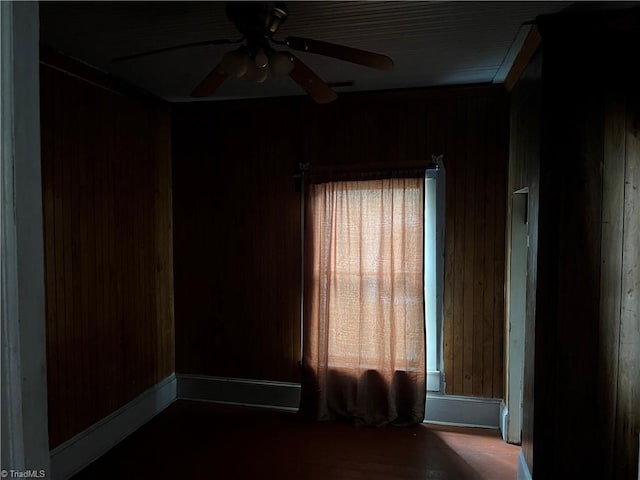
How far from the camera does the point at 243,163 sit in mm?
3404

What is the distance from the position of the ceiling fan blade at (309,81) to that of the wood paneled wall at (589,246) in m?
1.06

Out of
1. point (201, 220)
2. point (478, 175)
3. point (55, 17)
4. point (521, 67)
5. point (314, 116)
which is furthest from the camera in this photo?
point (201, 220)

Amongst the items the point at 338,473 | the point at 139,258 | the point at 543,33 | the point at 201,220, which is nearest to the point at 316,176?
the point at 201,220

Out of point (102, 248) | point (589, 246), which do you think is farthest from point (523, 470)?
point (102, 248)

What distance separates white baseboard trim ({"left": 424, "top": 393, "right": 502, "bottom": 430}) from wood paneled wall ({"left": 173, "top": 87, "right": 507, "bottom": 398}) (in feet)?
0.22

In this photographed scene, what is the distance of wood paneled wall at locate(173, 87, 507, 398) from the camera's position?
10.0 feet

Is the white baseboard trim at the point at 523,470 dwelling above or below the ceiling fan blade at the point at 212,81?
below

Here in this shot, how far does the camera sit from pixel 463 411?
3.15 metres

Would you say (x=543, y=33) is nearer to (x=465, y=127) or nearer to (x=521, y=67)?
(x=521, y=67)

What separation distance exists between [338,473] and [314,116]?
8.28 feet

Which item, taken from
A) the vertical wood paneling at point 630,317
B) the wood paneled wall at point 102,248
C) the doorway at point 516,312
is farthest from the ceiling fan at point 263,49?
the doorway at point 516,312

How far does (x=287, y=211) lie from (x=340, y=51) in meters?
1.72

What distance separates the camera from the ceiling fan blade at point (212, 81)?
1.95m

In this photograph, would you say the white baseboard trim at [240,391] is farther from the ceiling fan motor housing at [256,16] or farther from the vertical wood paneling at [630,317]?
the ceiling fan motor housing at [256,16]
